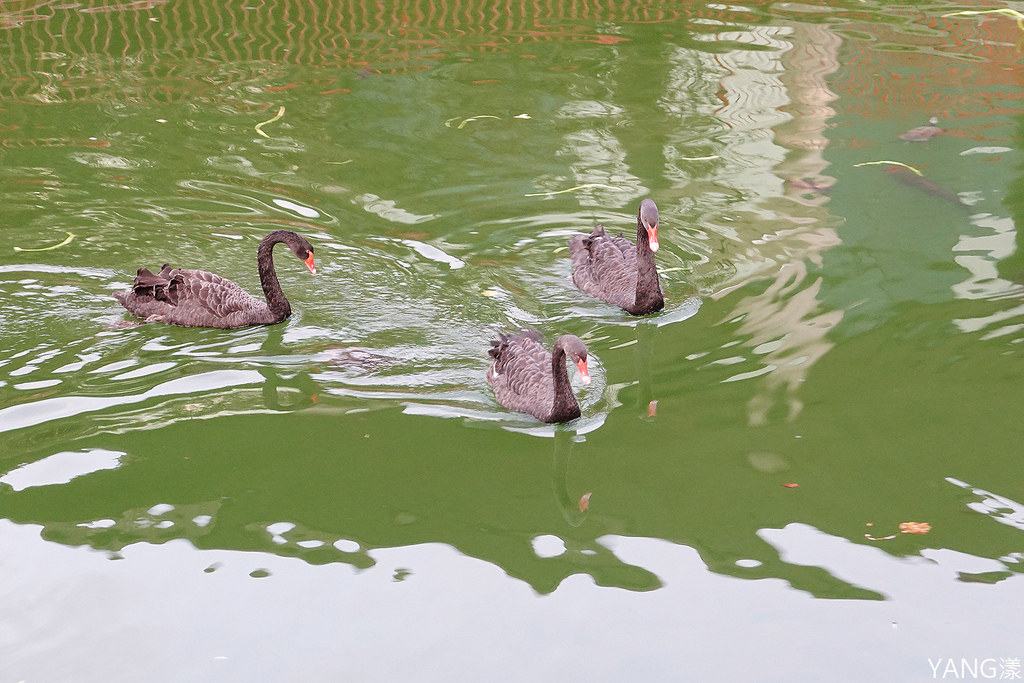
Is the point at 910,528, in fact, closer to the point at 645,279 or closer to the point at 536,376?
the point at 536,376

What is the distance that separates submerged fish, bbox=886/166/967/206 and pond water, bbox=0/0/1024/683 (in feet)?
0.22

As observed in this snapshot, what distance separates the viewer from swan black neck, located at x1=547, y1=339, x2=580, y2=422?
5.54 m

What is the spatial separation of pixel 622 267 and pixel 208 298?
269 centimetres

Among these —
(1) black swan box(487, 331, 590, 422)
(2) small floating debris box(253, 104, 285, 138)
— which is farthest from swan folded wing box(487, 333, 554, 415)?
(2) small floating debris box(253, 104, 285, 138)

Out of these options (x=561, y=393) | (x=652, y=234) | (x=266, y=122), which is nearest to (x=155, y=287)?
(x=561, y=393)

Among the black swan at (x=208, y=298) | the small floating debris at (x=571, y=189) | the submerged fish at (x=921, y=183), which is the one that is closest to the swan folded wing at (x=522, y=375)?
the black swan at (x=208, y=298)

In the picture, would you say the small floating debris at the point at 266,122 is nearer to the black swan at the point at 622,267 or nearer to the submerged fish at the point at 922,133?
the black swan at the point at 622,267

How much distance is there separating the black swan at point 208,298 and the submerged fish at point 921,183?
4967 mm

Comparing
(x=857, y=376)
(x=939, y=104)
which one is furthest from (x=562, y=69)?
(x=857, y=376)

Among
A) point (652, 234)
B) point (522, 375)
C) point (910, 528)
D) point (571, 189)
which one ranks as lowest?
point (910, 528)

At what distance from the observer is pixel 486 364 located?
21.7 ft

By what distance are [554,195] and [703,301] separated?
213 cm

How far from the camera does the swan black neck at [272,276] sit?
A: 22.8 ft

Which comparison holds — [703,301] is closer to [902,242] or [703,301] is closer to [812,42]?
[902,242]
